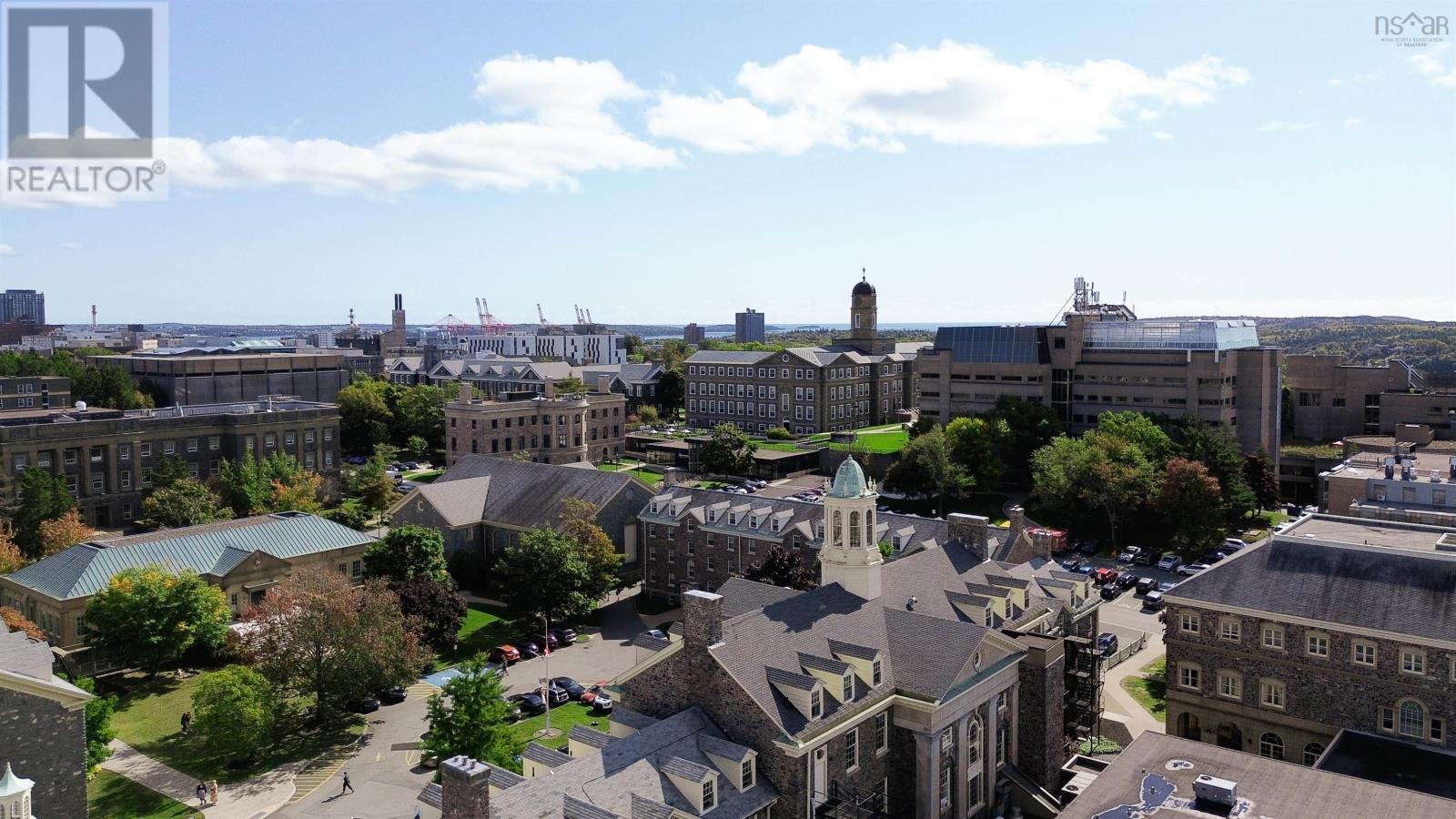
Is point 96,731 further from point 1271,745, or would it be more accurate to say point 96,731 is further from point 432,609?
point 1271,745

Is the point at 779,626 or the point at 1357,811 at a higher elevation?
the point at 779,626

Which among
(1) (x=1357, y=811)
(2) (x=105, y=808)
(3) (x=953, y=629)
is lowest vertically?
(2) (x=105, y=808)

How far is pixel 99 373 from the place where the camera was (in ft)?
400

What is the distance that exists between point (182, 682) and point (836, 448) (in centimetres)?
7707

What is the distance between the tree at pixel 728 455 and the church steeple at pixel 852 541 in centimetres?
6982

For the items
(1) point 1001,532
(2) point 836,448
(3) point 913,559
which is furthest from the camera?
(2) point 836,448

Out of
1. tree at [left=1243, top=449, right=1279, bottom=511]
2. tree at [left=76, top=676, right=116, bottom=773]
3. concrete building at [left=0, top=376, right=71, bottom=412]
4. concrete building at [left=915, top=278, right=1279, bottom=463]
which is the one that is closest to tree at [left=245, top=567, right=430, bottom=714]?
tree at [left=76, top=676, right=116, bottom=773]

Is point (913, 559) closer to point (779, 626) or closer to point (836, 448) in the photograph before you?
point (779, 626)

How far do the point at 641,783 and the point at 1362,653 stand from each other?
105ft

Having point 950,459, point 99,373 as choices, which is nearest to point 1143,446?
point 950,459

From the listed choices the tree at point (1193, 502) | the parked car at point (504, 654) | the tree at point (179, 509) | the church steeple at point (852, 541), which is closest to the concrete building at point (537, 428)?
the tree at point (179, 509)

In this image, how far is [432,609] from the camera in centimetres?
5588

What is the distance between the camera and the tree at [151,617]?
174ft

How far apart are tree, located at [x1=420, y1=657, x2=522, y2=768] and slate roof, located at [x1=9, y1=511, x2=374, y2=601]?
27.0 m
